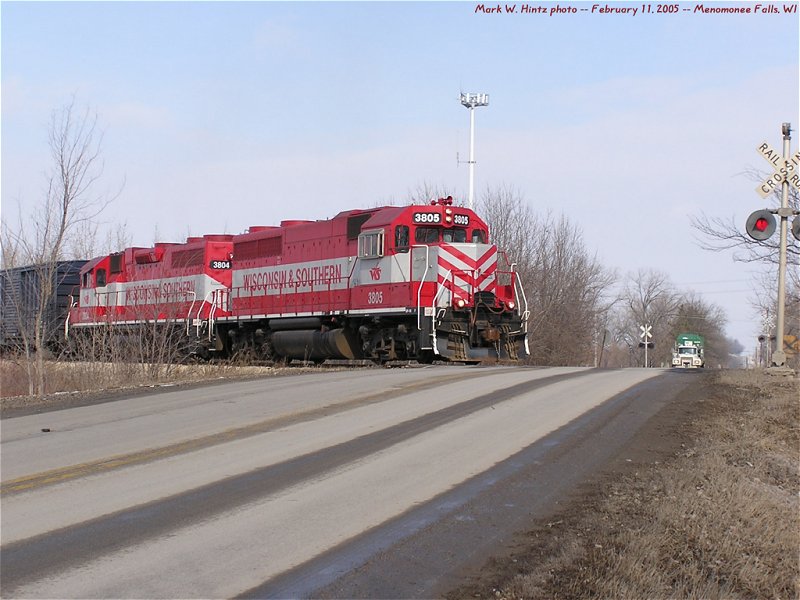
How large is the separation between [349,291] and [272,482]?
54.0 feet

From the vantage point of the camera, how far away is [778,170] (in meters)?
17.8

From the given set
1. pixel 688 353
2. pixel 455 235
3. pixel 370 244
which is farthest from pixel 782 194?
pixel 688 353

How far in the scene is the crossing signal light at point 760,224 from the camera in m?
17.7

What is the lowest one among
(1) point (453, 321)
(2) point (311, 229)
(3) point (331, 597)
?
(3) point (331, 597)

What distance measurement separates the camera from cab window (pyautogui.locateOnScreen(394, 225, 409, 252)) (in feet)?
76.2

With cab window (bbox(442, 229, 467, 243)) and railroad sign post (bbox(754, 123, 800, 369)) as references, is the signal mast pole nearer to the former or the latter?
railroad sign post (bbox(754, 123, 800, 369))

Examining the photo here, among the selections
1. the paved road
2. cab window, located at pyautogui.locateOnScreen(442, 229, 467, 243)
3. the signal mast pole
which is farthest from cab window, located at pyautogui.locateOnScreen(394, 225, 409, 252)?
the signal mast pole

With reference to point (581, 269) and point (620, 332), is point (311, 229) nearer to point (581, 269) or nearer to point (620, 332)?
point (581, 269)

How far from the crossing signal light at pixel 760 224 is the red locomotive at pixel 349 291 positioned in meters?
7.48

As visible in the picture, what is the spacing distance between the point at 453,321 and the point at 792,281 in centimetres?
1220

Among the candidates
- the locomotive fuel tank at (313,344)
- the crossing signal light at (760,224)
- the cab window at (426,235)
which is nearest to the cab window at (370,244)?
the cab window at (426,235)

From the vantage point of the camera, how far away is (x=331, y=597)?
5.34 m

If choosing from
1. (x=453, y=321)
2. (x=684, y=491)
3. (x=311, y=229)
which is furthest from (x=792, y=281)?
(x=684, y=491)

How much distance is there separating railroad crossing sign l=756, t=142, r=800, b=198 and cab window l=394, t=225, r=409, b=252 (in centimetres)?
905
